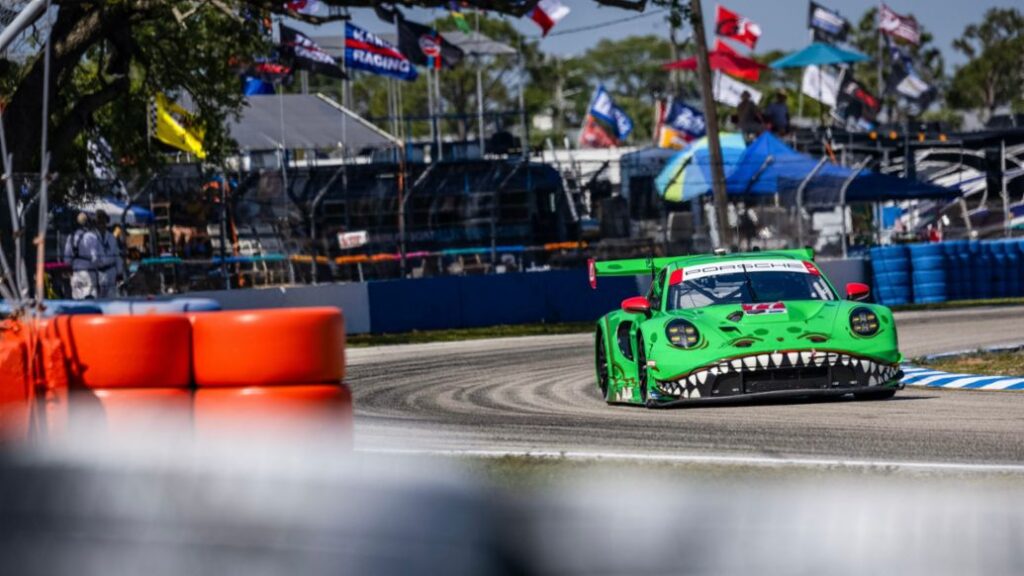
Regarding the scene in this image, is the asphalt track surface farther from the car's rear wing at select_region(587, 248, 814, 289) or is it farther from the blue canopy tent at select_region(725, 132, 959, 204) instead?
the blue canopy tent at select_region(725, 132, 959, 204)

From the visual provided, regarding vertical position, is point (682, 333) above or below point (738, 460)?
above

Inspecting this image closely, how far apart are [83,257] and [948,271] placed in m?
16.3

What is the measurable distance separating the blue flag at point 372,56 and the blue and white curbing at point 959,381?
17.0 meters

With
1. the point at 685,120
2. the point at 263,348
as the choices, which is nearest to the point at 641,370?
the point at 263,348

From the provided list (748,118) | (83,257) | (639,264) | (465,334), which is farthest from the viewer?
(748,118)

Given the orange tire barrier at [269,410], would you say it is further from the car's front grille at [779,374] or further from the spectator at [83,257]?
the spectator at [83,257]

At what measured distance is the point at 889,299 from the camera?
28828 millimetres

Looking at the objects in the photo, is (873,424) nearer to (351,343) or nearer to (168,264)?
(351,343)

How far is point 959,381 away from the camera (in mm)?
12992

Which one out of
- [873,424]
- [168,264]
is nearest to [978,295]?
[168,264]

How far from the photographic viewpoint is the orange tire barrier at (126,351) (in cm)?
691

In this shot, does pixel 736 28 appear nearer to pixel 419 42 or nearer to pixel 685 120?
pixel 685 120

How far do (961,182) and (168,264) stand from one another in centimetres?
1953

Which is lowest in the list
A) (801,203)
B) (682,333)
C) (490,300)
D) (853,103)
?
(490,300)
